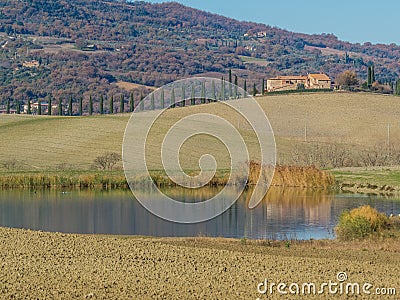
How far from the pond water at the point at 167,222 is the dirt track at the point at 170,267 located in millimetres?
6046

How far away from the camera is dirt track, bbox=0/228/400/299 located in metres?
14.1

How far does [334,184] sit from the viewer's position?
46.5 metres

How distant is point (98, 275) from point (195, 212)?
1948cm

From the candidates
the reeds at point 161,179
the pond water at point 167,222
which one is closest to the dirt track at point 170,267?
the pond water at point 167,222

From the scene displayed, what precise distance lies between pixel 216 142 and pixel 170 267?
50930 millimetres

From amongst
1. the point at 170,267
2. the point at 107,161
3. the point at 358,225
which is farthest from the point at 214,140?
the point at 170,267

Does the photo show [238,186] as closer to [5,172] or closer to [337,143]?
[5,172]

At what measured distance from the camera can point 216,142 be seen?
67.7 meters

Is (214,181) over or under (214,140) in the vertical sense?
under

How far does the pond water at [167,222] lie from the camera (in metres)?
29.0

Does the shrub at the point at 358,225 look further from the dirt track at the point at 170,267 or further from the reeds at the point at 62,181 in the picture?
the reeds at the point at 62,181

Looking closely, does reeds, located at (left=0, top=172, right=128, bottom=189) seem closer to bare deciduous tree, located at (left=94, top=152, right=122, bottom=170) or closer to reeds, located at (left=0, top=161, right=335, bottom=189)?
reeds, located at (left=0, top=161, right=335, bottom=189)

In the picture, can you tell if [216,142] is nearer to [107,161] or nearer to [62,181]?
[107,161]

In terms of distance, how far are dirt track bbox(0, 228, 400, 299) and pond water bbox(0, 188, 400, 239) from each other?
6.05 metres
